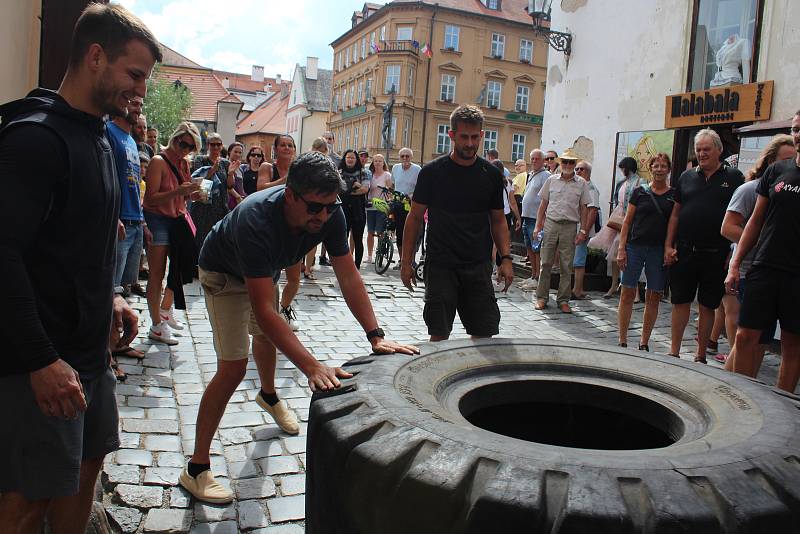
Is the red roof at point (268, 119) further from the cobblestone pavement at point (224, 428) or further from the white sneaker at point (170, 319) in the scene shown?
the white sneaker at point (170, 319)

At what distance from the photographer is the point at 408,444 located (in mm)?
1775

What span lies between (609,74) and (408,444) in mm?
11503

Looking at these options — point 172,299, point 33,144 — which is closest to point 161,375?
point 172,299

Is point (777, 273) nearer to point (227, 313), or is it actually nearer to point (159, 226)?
point (227, 313)

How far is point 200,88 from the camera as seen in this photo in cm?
6178

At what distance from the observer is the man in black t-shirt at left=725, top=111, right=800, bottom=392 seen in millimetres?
4332

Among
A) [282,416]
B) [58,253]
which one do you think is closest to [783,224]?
[282,416]

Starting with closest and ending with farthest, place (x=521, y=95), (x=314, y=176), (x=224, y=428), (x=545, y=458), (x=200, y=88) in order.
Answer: (x=545, y=458)
(x=314, y=176)
(x=224, y=428)
(x=521, y=95)
(x=200, y=88)

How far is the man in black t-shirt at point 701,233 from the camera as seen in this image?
5969mm

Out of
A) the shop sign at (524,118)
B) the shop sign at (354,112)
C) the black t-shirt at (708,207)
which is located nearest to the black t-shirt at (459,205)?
the black t-shirt at (708,207)

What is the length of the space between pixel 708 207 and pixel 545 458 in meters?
4.99

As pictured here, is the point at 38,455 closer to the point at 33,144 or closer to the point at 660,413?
the point at 33,144

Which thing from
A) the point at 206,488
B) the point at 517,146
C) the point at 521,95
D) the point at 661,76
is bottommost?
the point at 206,488

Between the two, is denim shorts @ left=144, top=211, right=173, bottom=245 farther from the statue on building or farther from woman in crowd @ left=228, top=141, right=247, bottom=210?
the statue on building
